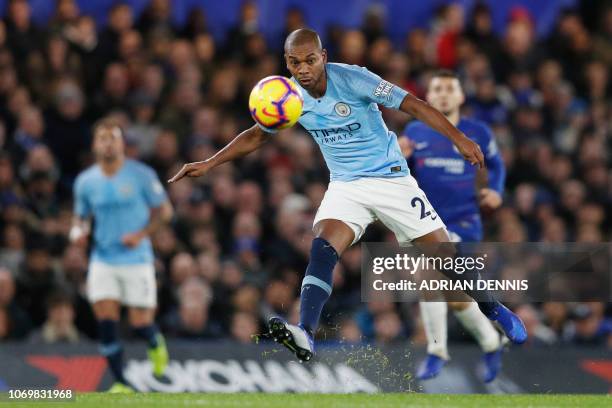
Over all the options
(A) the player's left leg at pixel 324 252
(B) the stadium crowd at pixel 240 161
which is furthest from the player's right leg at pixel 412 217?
(B) the stadium crowd at pixel 240 161

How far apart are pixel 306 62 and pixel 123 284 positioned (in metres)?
4.10

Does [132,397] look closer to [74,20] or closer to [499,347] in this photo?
[499,347]

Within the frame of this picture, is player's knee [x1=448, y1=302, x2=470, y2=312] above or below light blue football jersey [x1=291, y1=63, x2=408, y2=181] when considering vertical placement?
below

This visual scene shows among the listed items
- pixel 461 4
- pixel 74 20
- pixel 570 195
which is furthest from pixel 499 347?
pixel 461 4

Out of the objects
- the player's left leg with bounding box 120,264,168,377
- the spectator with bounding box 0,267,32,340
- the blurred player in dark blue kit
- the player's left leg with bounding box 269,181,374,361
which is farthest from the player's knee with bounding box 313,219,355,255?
the spectator with bounding box 0,267,32,340

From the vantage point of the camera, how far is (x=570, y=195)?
606 inches

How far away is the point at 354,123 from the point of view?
876cm

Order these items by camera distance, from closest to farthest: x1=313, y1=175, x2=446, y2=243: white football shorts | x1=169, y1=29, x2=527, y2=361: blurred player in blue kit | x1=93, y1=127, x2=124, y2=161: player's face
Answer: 1. x1=169, y1=29, x2=527, y2=361: blurred player in blue kit
2. x1=313, y1=175, x2=446, y2=243: white football shorts
3. x1=93, y1=127, x2=124, y2=161: player's face

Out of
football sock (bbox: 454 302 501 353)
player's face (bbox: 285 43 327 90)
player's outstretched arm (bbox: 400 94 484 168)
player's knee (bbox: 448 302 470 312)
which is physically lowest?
football sock (bbox: 454 302 501 353)

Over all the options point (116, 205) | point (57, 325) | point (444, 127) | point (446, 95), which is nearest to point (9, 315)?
point (57, 325)

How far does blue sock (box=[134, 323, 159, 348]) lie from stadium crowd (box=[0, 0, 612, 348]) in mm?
805

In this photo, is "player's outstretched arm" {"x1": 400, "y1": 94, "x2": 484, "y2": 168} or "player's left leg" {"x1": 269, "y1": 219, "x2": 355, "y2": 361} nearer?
"player's left leg" {"x1": 269, "y1": 219, "x2": 355, "y2": 361}

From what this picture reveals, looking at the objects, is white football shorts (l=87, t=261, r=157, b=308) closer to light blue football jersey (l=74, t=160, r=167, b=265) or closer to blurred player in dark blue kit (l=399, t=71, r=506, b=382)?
light blue football jersey (l=74, t=160, r=167, b=265)

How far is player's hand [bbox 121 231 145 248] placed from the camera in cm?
1166
